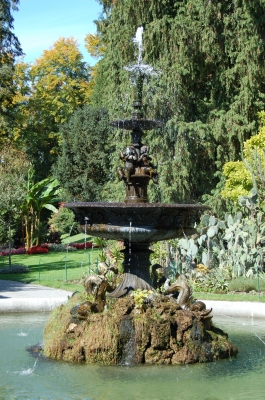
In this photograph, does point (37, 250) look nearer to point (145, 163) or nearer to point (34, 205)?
point (34, 205)

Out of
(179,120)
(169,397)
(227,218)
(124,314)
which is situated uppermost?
(179,120)

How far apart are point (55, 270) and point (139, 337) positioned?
645 inches

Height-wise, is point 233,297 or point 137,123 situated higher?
point 137,123

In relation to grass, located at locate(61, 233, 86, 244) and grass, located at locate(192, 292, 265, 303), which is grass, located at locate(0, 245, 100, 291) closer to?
grass, located at locate(192, 292, 265, 303)

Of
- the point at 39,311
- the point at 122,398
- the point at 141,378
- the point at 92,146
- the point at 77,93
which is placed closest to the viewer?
the point at 122,398

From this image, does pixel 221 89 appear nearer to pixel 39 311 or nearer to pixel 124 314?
pixel 39 311

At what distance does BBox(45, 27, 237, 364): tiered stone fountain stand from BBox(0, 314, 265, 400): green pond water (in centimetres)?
22

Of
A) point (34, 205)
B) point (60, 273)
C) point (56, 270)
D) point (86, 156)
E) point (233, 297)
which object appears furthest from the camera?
point (86, 156)

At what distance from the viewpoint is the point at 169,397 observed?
7.17 meters

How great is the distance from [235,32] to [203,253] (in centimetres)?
1197

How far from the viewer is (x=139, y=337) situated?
8.80 m

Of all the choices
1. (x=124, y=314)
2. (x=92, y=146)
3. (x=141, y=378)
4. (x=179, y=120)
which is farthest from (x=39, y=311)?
(x=92, y=146)

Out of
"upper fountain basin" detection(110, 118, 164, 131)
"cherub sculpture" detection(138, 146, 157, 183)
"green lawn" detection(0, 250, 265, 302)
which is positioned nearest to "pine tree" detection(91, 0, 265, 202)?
"green lawn" detection(0, 250, 265, 302)

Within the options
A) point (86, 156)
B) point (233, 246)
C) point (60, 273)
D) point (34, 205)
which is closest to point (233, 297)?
point (233, 246)
